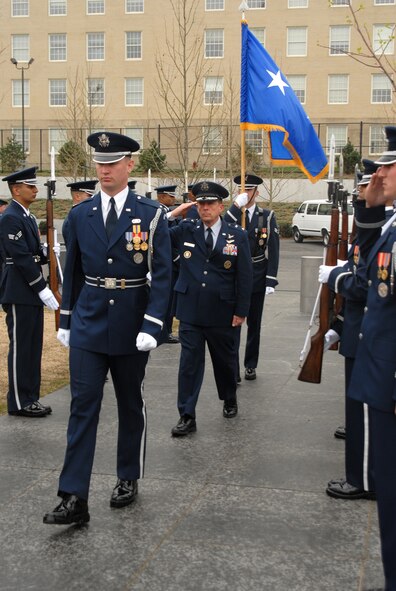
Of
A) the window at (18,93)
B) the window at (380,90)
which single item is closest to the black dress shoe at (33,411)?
the window at (380,90)

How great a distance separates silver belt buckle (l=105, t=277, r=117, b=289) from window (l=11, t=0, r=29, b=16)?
58944 mm

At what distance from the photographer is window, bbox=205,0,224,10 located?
180 feet

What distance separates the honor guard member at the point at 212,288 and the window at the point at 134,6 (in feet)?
174

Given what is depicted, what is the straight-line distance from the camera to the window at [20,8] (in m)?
59.5

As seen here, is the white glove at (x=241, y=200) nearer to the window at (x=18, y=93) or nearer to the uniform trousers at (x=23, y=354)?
the uniform trousers at (x=23, y=354)

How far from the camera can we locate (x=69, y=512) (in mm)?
4711

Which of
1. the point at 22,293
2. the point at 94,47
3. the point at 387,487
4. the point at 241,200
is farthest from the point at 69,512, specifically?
the point at 94,47

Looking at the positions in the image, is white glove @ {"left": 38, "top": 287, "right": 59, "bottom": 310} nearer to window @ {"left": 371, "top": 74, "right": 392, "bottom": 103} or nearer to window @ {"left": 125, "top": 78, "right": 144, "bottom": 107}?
window @ {"left": 371, "top": 74, "right": 392, "bottom": 103}

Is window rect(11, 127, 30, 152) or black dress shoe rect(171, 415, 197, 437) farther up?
Answer: window rect(11, 127, 30, 152)

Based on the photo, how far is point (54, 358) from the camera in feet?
32.8

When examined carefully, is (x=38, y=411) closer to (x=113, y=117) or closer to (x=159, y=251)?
(x=159, y=251)

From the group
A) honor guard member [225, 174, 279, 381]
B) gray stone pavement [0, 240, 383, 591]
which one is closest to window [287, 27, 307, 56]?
honor guard member [225, 174, 279, 381]

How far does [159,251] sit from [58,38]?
57.2 m

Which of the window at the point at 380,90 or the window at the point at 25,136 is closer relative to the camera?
the window at the point at 380,90
